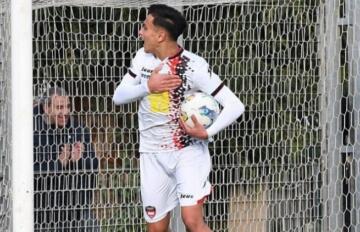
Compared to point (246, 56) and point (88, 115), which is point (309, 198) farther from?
point (88, 115)

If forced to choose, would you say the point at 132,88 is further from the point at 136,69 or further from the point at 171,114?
the point at 171,114

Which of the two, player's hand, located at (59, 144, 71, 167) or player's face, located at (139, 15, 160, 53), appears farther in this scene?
player's hand, located at (59, 144, 71, 167)

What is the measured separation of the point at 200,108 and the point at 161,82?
294 mm

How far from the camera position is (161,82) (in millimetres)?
6621

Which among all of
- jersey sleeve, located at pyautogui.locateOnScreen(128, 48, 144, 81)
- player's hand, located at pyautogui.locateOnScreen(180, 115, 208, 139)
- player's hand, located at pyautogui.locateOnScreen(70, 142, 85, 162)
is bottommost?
player's hand, located at pyautogui.locateOnScreen(70, 142, 85, 162)

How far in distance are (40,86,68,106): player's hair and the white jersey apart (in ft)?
3.62

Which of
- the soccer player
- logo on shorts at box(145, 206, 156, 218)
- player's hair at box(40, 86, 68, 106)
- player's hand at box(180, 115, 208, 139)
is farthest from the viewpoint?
player's hair at box(40, 86, 68, 106)

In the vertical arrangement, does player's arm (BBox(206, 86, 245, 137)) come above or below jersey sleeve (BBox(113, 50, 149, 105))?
below

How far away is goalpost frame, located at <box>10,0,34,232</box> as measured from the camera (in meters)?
5.51

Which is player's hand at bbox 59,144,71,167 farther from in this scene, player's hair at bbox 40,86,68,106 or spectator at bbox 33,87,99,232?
player's hair at bbox 40,86,68,106

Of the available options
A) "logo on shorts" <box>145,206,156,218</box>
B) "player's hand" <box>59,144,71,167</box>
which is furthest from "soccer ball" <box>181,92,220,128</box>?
"player's hand" <box>59,144,71,167</box>

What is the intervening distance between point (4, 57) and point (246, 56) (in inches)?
78.4

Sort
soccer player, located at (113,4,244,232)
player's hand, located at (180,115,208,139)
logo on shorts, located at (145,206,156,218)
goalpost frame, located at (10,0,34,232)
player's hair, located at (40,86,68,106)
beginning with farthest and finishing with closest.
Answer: player's hair, located at (40,86,68,106) < logo on shorts, located at (145,206,156,218) < soccer player, located at (113,4,244,232) < player's hand, located at (180,115,208,139) < goalpost frame, located at (10,0,34,232)

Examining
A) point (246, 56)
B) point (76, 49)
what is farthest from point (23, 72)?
point (246, 56)
